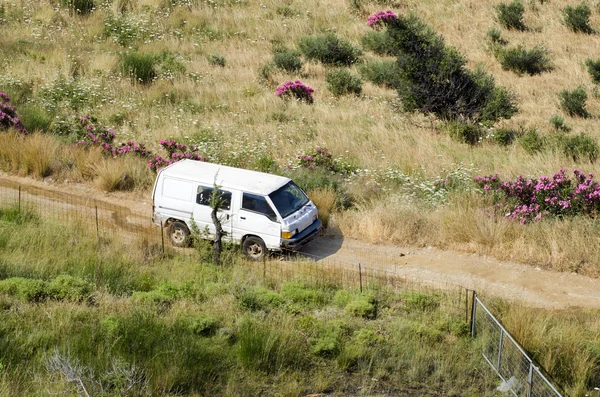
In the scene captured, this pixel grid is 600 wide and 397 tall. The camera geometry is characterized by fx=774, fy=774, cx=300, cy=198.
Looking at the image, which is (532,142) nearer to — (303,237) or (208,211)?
(303,237)

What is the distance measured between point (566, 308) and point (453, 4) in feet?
74.7

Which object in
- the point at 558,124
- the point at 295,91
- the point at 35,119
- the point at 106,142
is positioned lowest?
the point at 35,119

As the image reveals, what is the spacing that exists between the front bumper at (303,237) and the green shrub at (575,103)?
1137 centimetres

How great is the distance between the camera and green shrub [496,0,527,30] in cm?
3097

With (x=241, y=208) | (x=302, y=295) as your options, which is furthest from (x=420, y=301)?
(x=241, y=208)

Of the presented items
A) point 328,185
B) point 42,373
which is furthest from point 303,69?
point 42,373

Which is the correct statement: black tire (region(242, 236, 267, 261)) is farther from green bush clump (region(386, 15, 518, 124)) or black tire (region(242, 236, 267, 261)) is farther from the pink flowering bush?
green bush clump (region(386, 15, 518, 124))

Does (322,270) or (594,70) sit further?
(594,70)

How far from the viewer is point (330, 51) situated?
28.0m

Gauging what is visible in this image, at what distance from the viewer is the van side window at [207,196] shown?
14586 mm

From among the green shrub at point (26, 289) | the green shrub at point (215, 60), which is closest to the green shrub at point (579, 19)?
the green shrub at point (215, 60)

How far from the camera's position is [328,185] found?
54.7 feet

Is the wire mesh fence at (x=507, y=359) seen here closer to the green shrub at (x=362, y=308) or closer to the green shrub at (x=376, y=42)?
the green shrub at (x=362, y=308)

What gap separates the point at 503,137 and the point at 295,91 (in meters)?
6.79
